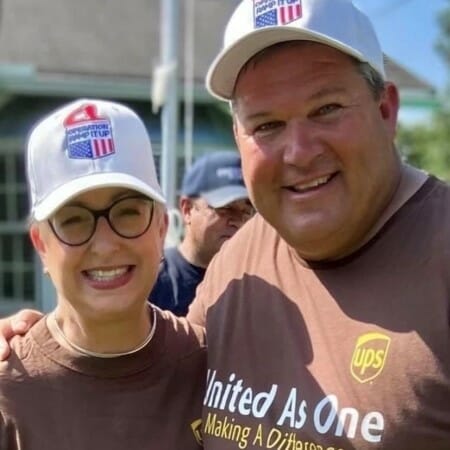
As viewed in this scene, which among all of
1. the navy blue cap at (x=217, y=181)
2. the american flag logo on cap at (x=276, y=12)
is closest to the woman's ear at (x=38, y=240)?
the american flag logo on cap at (x=276, y=12)

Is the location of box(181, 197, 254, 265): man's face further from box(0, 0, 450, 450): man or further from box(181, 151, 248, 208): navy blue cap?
box(0, 0, 450, 450): man

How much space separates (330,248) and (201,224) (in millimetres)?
2270

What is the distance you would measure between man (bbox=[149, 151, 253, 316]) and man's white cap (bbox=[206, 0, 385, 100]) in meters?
1.90

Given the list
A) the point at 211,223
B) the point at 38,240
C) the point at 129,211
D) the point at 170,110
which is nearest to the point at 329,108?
the point at 129,211

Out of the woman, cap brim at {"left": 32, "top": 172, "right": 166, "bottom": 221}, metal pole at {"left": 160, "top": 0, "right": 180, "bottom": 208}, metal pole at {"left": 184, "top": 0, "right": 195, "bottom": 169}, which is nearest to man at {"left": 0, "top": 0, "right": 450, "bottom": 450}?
the woman

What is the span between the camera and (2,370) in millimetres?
2156

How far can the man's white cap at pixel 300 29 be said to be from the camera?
2059 mm

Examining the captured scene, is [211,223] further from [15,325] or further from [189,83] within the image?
[189,83]

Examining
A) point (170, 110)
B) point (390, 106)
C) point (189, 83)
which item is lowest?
point (390, 106)

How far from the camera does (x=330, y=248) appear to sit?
2.15 m

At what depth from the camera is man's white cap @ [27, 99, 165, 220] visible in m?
2.14

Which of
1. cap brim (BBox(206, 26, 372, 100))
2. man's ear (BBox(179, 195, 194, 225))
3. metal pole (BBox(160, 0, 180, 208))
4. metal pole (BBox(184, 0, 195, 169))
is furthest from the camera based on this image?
metal pole (BBox(184, 0, 195, 169))

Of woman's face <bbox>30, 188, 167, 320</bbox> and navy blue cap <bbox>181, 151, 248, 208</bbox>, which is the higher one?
navy blue cap <bbox>181, 151, 248, 208</bbox>

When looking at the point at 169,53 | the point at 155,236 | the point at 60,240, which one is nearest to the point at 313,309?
the point at 155,236
